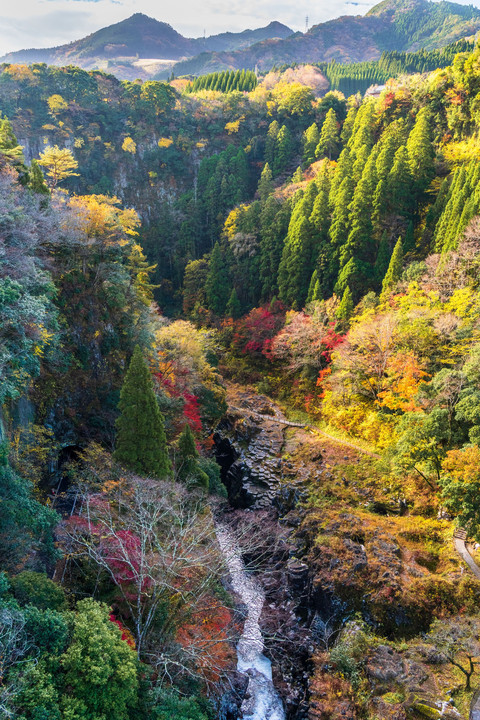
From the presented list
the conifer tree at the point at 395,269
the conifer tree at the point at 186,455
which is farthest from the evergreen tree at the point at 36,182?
the conifer tree at the point at 395,269

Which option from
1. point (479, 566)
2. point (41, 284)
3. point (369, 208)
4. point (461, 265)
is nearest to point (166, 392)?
point (41, 284)

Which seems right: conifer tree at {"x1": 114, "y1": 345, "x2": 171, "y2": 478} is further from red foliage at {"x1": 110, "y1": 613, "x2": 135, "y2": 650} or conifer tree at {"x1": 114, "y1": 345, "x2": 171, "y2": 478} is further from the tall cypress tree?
the tall cypress tree

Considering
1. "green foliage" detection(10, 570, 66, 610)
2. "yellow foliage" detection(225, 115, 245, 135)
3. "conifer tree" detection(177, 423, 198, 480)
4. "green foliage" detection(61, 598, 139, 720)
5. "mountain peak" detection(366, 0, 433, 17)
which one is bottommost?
"conifer tree" detection(177, 423, 198, 480)

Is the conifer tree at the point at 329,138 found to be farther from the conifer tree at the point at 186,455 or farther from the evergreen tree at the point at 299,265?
the conifer tree at the point at 186,455

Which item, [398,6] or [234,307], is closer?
[234,307]

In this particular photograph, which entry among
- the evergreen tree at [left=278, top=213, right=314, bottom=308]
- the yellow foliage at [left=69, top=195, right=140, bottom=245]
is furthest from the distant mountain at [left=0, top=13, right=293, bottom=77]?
the yellow foliage at [left=69, top=195, right=140, bottom=245]

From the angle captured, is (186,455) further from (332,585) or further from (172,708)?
(172,708)

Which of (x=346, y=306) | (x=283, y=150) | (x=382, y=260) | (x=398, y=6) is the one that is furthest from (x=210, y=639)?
(x=398, y=6)
